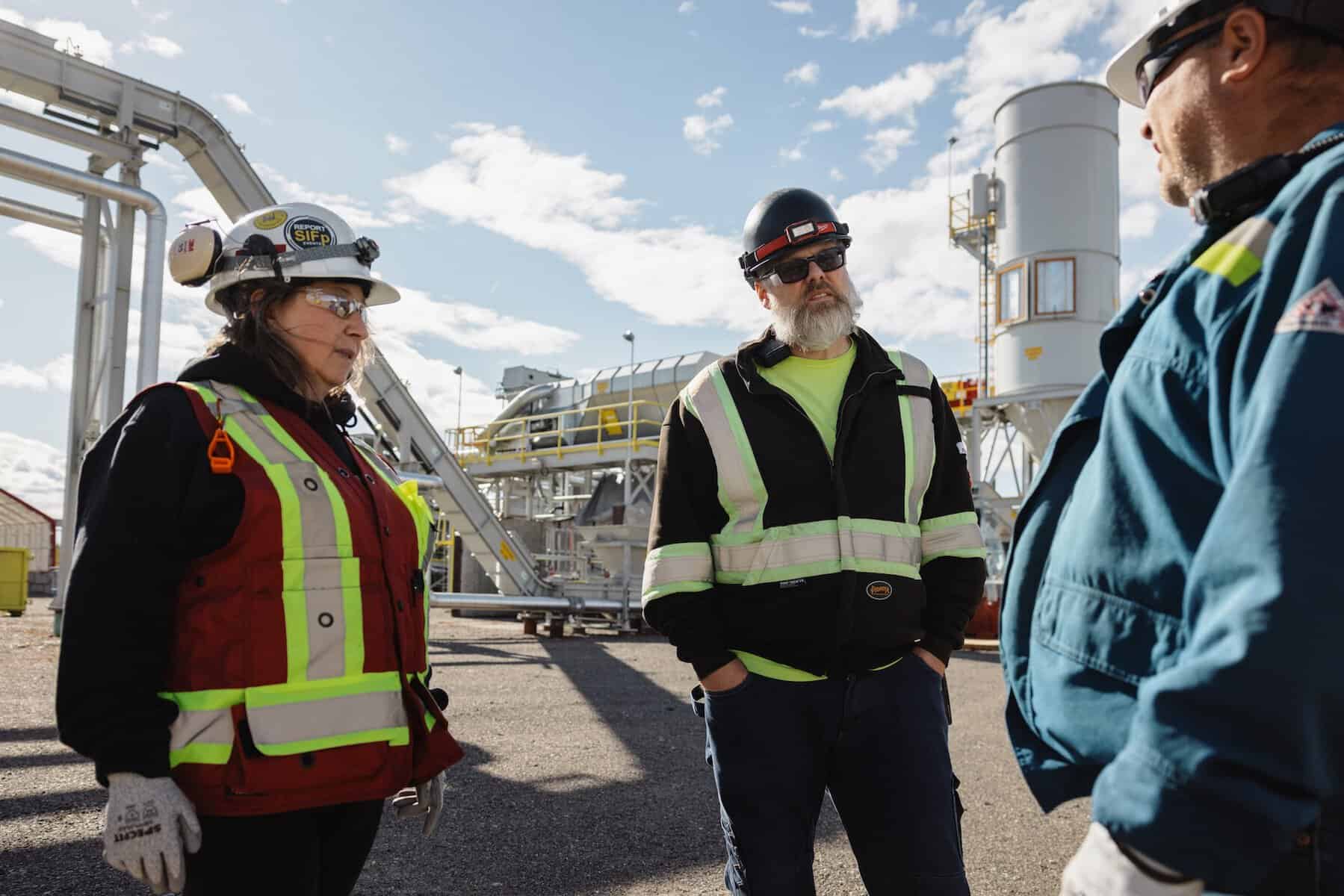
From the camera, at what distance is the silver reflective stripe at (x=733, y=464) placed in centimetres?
242

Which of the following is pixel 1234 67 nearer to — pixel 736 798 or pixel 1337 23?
pixel 1337 23

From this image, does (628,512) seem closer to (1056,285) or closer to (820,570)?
(1056,285)

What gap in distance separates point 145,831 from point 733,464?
1.47 m

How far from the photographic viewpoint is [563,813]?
4.65 meters

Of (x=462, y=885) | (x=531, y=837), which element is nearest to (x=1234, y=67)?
(x=462, y=885)

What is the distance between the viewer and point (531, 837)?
13.9 feet

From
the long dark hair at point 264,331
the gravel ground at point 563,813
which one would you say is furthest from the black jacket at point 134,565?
the gravel ground at point 563,813

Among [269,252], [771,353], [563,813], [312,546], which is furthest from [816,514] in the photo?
[563,813]

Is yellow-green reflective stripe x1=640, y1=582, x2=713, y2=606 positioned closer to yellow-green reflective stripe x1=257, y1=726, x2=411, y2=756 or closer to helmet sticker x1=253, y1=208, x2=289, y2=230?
yellow-green reflective stripe x1=257, y1=726, x2=411, y2=756

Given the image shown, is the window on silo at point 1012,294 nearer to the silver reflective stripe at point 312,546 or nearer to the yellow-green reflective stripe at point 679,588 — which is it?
the yellow-green reflective stripe at point 679,588

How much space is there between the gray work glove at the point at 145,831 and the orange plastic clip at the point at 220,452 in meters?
0.59

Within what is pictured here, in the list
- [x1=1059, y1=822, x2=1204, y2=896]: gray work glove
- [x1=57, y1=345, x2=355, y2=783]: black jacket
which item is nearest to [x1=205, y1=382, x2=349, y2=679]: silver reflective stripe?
[x1=57, y1=345, x2=355, y2=783]: black jacket

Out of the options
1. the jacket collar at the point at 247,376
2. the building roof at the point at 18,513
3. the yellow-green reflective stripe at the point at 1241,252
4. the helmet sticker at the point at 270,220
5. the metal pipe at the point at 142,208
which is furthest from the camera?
the building roof at the point at 18,513

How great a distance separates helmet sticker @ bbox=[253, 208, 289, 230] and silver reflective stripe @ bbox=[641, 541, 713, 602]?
126cm
